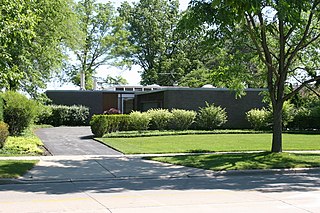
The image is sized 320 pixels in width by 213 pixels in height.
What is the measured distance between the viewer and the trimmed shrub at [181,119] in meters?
29.0

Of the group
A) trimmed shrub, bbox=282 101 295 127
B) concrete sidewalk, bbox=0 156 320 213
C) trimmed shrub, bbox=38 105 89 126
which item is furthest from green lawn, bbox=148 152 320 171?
trimmed shrub, bbox=38 105 89 126

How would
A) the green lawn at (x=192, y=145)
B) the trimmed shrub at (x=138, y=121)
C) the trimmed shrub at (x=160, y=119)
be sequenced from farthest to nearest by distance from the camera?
the trimmed shrub at (x=160, y=119) → the trimmed shrub at (x=138, y=121) → the green lawn at (x=192, y=145)

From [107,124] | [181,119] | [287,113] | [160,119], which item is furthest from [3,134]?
[287,113]

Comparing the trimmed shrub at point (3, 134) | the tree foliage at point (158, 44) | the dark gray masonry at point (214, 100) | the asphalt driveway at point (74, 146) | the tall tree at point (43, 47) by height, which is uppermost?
the tree foliage at point (158, 44)

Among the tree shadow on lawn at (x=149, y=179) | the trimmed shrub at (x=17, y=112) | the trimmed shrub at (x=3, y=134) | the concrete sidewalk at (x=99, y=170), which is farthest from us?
the trimmed shrub at (x=17, y=112)

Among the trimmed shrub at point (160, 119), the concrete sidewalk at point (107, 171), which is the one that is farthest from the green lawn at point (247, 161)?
the trimmed shrub at point (160, 119)

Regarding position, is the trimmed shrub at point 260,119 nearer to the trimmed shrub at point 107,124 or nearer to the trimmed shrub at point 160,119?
the trimmed shrub at point 160,119

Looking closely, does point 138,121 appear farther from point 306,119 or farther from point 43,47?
point 306,119

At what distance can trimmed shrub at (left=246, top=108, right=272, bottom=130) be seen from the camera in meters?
30.9

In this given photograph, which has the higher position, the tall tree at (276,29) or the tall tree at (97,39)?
the tall tree at (97,39)

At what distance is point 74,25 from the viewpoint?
33719 mm

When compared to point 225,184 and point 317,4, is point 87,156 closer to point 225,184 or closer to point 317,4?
point 225,184

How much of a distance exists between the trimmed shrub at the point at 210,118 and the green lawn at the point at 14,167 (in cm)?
1702

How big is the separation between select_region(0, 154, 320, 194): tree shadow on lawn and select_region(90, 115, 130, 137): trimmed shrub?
9434 millimetres
